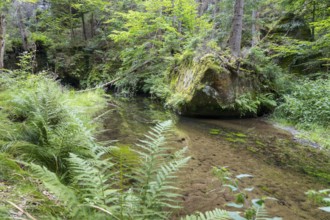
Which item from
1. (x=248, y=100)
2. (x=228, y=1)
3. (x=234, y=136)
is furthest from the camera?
(x=228, y=1)

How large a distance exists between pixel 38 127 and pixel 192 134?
3.95m

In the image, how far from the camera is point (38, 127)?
3.16 m

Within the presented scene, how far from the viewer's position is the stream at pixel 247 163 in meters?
3.12

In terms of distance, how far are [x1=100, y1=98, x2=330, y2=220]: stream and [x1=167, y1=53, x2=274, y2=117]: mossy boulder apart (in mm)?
1205

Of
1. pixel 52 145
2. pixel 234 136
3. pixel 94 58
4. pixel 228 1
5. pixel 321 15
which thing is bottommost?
pixel 234 136

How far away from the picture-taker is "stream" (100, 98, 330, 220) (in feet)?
10.2

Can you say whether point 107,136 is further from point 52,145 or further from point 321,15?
point 321,15

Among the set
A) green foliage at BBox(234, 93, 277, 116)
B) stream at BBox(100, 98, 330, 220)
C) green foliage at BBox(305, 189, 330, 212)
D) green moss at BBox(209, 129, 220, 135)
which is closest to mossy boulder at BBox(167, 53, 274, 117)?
green foliage at BBox(234, 93, 277, 116)

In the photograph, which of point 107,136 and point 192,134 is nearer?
point 107,136

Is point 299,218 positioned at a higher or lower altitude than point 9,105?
lower

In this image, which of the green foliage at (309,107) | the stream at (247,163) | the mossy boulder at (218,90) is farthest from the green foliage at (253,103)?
the stream at (247,163)

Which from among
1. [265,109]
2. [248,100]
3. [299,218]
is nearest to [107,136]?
[299,218]

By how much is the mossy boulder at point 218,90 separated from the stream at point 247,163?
1.20m

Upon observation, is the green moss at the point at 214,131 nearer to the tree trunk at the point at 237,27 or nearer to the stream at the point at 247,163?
the stream at the point at 247,163
